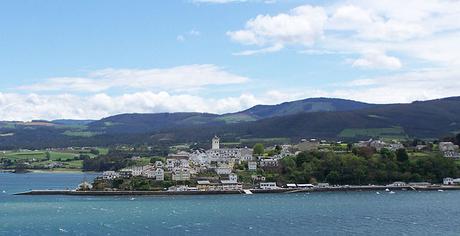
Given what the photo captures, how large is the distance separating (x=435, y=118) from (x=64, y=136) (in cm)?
8613

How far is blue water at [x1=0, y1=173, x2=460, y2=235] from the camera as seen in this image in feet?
114

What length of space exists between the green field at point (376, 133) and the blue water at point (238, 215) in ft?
210

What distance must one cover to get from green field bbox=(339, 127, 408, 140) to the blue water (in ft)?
210

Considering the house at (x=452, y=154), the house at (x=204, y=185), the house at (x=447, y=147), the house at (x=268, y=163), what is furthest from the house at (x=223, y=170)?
the house at (x=447, y=147)

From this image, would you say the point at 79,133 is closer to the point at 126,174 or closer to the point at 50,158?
the point at 50,158

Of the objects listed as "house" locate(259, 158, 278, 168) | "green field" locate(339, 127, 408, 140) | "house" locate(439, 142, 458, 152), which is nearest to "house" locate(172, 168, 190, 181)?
"house" locate(259, 158, 278, 168)

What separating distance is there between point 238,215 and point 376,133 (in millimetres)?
86979

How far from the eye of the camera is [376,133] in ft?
408

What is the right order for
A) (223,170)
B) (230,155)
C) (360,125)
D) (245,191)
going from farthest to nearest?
(360,125), (230,155), (223,170), (245,191)

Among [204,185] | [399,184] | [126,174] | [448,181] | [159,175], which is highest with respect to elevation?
[126,174]

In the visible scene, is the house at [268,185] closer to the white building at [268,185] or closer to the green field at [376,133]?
the white building at [268,185]

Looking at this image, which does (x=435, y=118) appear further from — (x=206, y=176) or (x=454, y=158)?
(x=206, y=176)

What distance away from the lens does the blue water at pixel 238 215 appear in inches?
1368

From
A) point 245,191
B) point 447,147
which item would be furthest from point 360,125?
point 245,191
